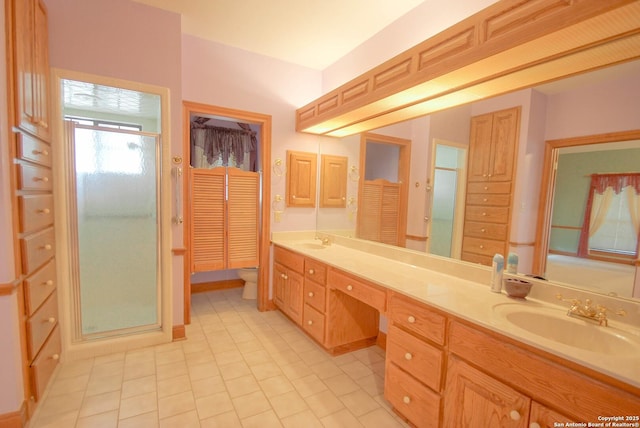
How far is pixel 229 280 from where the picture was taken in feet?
12.9

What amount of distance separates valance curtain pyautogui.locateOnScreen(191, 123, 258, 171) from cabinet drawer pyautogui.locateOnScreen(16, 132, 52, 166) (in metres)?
1.79

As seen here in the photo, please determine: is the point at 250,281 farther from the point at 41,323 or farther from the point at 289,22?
the point at 289,22

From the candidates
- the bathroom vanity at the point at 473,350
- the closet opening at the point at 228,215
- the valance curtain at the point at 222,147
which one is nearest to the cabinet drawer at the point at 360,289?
the bathroom vanity at the point at 473,350

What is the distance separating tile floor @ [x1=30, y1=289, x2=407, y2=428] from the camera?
5.37 ft

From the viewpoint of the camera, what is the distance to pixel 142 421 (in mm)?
1606

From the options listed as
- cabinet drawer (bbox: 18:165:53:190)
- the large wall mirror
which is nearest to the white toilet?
cabinet drawer (bbox: 18:165:53:190)

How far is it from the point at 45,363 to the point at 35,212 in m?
0.96

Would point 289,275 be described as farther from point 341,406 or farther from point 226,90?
point 226,90

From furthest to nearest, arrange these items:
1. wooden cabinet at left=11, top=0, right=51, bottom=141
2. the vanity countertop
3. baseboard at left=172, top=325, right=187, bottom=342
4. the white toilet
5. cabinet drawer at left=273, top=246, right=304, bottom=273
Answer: the white toilet, cabinet drawer at left=273, top=246, right=304, bottom=273, baseboard at left=172, top=325, right=187, bottom=342, wooden cabinet at left=11, top=0, right=51, bottom=141, the vanity countertop

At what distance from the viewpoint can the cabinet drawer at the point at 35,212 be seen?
5.17 ft

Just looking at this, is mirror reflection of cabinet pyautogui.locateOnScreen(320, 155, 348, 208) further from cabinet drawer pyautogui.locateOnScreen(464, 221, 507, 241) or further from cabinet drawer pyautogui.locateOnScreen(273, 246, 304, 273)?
cabinet drawer pyautogui.locateOnScreen(464, 221, 507, 241)

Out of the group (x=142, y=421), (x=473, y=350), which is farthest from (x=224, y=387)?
(x=473, y=350)

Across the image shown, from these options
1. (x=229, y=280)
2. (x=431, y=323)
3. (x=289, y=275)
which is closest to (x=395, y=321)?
(x=431, y=323)

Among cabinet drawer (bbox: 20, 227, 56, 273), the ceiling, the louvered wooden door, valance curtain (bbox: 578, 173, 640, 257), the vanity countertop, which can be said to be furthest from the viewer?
the louvered wooden door
